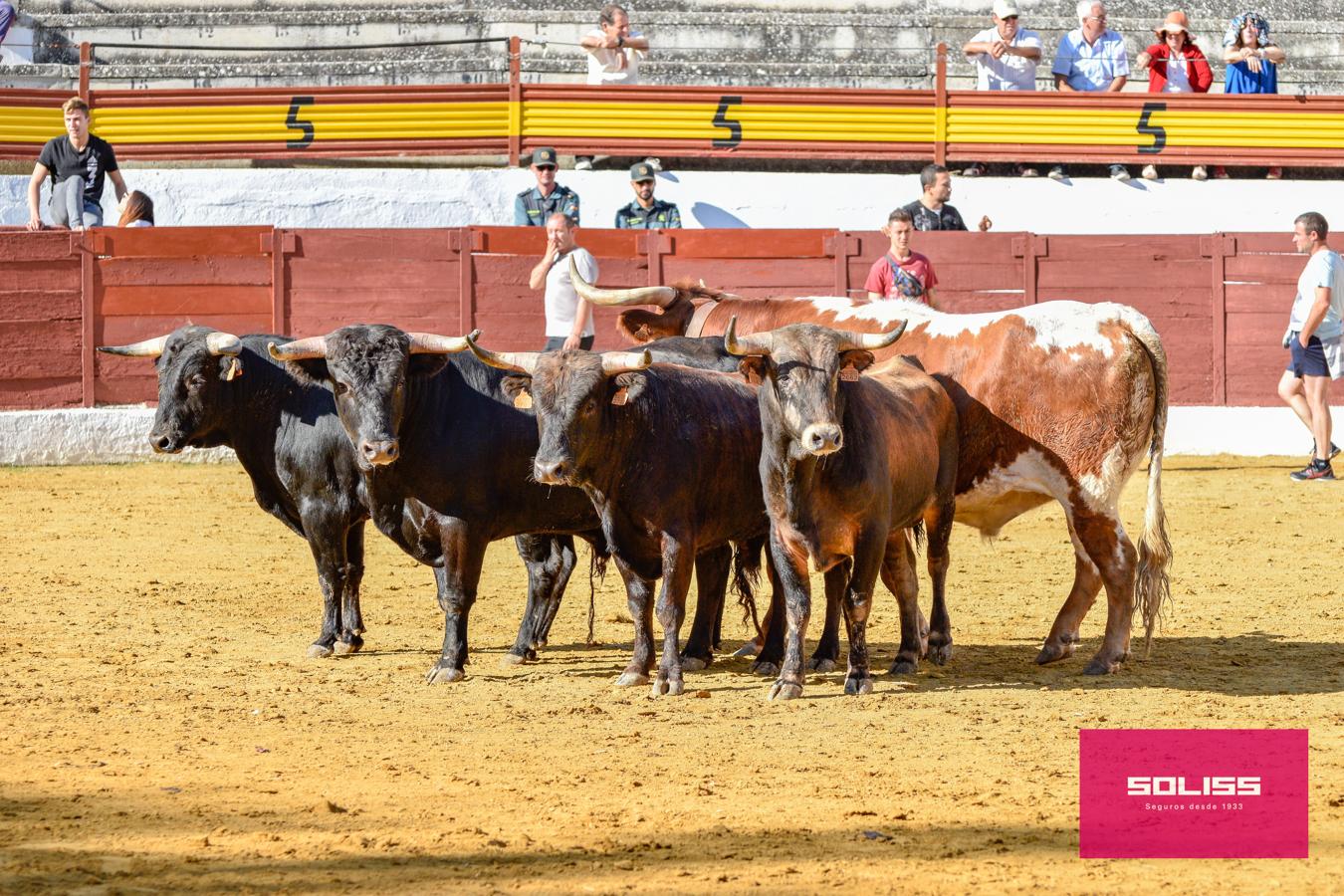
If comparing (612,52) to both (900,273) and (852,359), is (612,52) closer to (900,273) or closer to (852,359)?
(900,273)

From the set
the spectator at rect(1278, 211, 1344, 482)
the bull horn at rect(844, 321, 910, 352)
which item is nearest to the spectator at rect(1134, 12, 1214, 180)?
the spectator at rect(1278, 211, 1344, 482)

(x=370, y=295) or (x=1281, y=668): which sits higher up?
(x=370, y=295)

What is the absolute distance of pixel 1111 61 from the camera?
20.4 m

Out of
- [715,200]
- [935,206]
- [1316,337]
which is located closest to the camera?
[935,206]

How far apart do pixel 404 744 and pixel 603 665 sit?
181cm

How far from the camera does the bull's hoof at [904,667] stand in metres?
7.87

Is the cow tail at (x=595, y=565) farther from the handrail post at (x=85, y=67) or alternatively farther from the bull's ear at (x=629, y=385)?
the handrail post at (x=85, y=67)

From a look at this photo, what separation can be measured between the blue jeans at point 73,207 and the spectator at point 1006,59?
28.6 feet

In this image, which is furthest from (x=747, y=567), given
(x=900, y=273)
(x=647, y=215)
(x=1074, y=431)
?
(x=647, y=215)

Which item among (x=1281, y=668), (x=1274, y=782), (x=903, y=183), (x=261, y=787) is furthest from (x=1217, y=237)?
(x=261, y=787)

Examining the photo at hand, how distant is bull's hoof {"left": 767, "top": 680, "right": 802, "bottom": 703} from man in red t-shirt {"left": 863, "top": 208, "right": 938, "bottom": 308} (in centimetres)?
420

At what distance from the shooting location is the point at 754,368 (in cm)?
728

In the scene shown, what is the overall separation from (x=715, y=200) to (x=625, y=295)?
9.36m

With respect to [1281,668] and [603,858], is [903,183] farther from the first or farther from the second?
[603,858]
